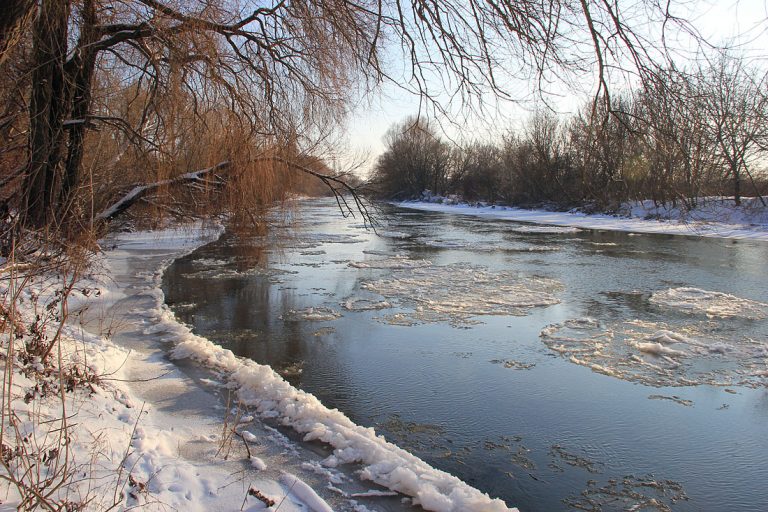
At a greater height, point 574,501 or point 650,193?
point 650,193

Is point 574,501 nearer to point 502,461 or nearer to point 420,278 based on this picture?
point 502,461

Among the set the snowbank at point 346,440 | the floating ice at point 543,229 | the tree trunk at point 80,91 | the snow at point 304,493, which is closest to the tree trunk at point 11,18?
the tree trunk at point 80,91

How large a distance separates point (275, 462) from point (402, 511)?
91 centimetres

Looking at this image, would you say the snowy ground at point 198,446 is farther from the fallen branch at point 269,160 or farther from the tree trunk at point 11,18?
the fallen branch at point 269,160

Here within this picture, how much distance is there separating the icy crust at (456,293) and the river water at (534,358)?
0.05m

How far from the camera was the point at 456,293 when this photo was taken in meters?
9.47

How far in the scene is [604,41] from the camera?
2883mm

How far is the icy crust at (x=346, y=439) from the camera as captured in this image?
10.7 ft

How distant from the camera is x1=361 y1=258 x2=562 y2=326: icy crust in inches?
319

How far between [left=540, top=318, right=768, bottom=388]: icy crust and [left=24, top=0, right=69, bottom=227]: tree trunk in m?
5.86

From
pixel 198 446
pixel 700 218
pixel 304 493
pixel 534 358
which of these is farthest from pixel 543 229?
pixel 304 493

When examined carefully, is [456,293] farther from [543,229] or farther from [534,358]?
[543,229]

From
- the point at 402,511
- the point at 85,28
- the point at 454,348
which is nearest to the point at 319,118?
the point at 85,28

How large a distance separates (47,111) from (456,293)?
632 centimetres
